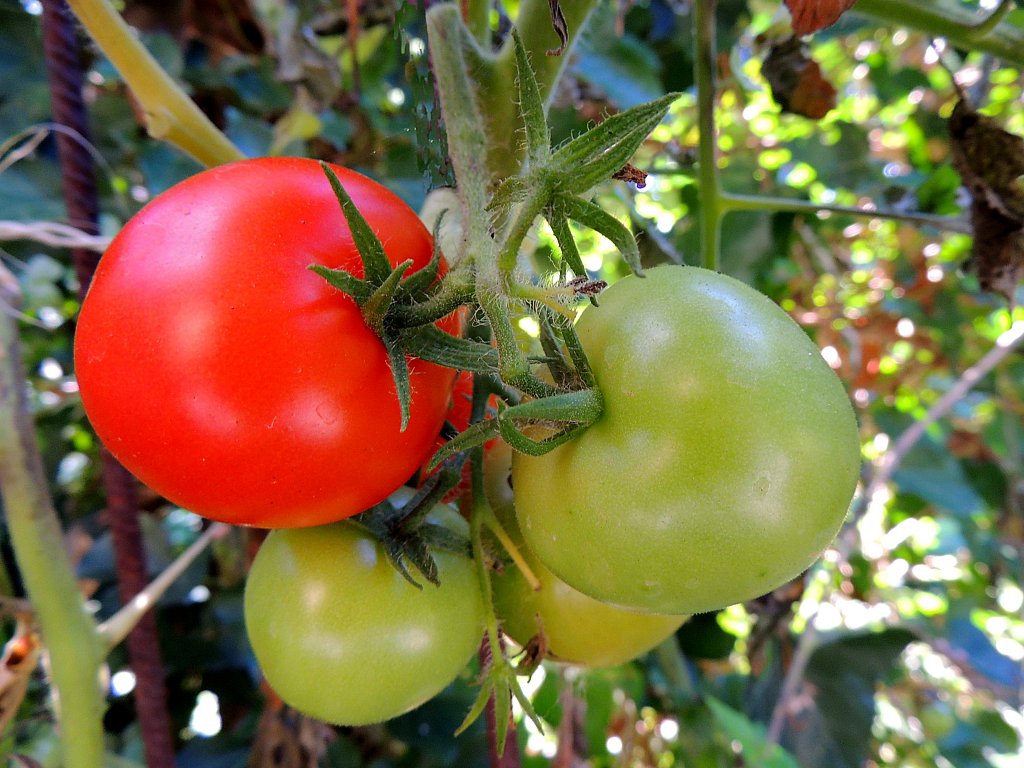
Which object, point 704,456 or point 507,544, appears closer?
point 704,456

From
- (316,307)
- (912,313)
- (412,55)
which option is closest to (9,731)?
(316,307)

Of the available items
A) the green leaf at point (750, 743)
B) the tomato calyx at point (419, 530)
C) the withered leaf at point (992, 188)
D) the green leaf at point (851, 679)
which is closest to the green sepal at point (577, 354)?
the tomato calyx at point (419, 530)

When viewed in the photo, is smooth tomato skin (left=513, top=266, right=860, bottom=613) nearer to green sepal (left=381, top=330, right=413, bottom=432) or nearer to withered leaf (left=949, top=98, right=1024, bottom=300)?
green sepal (left=381, top=330, right=413, bottom=432)

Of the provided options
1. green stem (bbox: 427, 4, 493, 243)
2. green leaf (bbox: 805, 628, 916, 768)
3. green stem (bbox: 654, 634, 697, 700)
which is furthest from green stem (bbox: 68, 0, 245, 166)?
green leaf (bbox: 805, 628, 916, 768)

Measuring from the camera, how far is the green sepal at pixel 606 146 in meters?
0.30

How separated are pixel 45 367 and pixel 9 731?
0.76 meters

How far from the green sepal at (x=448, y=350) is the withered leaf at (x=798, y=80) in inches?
21.9

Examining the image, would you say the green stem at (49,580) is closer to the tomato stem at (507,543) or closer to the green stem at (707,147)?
the tomato stem at (507,543)

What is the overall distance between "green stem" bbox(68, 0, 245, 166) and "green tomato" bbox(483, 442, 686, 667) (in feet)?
1.11

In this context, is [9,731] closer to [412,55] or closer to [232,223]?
[232,223]

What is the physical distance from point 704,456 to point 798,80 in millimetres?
565

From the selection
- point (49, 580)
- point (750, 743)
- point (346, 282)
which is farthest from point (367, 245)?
point (750, 743)

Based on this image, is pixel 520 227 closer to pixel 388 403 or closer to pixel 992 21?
pixel 388 403

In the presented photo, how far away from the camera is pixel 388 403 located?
413 mm
